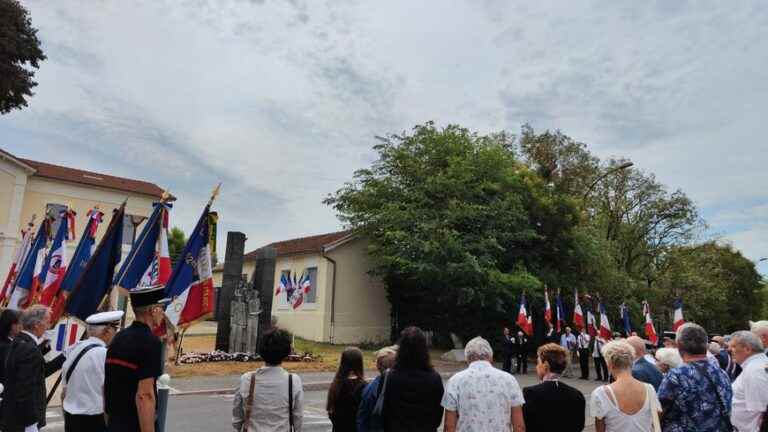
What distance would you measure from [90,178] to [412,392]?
119 ft

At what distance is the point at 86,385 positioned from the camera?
4590 millimetres

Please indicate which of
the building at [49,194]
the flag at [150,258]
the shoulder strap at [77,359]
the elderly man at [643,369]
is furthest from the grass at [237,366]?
the building at [49,194]

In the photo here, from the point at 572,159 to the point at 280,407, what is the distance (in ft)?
113

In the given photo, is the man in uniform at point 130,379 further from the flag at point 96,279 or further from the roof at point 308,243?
the roof at point 308,243

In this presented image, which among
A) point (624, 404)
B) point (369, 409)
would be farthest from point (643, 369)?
point (369, 409)

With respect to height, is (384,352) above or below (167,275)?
below

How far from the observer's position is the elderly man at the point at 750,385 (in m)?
4.59

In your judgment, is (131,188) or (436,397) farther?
(131,188)

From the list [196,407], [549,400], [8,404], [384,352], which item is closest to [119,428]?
[8,404]

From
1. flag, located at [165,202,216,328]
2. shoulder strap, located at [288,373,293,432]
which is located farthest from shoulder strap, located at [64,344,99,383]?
flag, located at [165,202,216,328]

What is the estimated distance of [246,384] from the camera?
434cm

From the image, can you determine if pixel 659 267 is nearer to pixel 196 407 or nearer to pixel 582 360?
pixel 582 360

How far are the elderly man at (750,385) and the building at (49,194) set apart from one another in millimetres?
30692

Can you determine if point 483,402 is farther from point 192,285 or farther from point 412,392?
point 192,285
